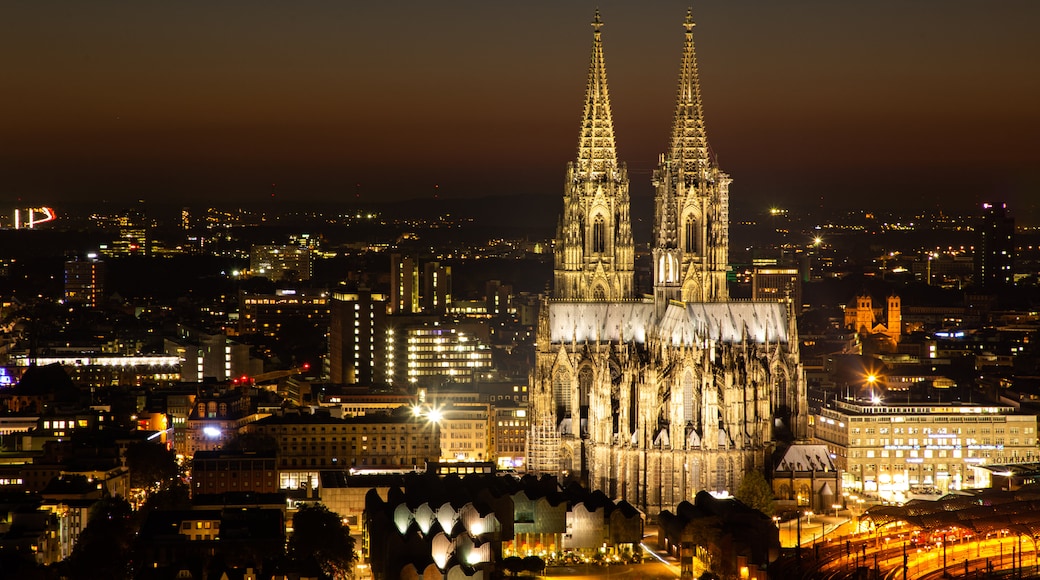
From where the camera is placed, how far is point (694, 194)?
96.8 m

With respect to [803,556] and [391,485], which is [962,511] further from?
Result: [391,485]

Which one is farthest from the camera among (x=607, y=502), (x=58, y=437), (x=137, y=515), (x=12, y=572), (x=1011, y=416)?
(x=58, y=437)

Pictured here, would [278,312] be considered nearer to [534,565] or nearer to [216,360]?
[216,360]

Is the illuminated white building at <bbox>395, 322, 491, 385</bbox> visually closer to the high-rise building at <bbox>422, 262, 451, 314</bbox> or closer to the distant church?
the high-rise building at <bbox>422, 262, 451, 314</bbox>

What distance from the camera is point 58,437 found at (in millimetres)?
108500

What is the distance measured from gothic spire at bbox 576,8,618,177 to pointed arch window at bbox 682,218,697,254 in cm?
485

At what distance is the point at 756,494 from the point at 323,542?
19239mm

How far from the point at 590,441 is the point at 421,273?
109263 millimetres

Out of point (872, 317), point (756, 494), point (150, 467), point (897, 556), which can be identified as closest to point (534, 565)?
point (756, 494)

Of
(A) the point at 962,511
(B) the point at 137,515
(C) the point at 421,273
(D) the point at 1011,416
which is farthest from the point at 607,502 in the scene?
(C) the point at 421,273

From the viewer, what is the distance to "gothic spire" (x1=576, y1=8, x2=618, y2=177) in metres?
98.6

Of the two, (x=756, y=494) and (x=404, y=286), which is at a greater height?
(x=404, y=286)

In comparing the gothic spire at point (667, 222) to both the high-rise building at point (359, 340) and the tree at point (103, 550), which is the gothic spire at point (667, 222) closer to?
the tree at point (103, 550)

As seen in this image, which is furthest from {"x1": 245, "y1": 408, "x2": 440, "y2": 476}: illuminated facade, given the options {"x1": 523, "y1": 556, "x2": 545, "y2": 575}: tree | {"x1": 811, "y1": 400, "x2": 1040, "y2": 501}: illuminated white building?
{"x1": 523, "y1": 556, "x2": 545, "y2": 575}: tree
